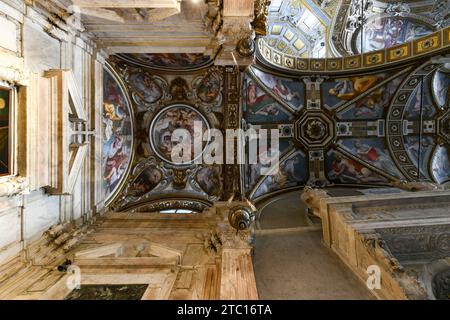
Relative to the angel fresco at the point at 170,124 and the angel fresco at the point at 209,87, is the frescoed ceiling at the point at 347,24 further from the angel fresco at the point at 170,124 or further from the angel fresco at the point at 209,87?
the angel fresco at the point at 170,124

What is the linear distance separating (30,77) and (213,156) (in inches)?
249

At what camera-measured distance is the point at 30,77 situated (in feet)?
15.3

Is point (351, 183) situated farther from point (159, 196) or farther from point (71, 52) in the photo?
point (71, 52)

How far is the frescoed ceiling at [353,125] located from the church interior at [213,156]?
0.20 feet

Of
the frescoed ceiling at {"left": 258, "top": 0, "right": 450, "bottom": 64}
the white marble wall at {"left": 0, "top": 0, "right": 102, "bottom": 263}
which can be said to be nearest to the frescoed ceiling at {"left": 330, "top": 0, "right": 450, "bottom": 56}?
the frescoed ceiling at {"left": 258, "top": 0, "right": 450, "bottom": 64}

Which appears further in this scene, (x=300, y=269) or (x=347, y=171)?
(x=347, y=171)

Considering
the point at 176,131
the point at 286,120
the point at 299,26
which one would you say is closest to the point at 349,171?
the point at 286,120

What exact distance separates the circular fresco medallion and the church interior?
0.08m

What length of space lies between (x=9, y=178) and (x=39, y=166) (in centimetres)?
63

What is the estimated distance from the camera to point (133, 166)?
1004 centimetres

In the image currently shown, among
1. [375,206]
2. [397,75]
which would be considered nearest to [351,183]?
[397,75]

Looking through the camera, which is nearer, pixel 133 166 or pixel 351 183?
pixel 133 166

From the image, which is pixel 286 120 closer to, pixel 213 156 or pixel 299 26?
pixel 213 156

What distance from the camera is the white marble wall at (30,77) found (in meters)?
4.38
